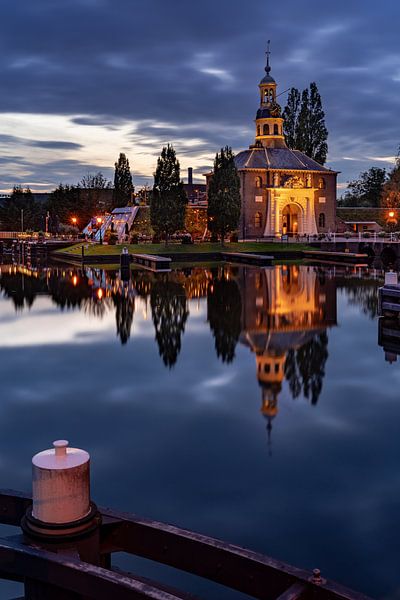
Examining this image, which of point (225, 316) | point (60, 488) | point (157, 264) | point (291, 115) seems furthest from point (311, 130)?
point (60, 488)

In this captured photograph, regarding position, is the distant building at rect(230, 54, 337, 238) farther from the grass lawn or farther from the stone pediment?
the grass lawn

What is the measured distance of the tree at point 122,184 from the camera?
337 ft

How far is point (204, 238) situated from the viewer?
265 feet

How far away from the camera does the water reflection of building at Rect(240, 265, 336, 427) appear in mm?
14944

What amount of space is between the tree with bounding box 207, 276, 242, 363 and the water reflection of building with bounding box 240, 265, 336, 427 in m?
0.38

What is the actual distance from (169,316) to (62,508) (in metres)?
20.6

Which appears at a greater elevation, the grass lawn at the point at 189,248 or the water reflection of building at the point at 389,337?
the grass lawn at the point at 189,248

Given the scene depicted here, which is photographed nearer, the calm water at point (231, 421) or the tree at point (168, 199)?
the calm water at point (231, 421)

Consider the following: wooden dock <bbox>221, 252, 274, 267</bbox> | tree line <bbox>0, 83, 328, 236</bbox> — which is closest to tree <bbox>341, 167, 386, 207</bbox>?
tree line <bbox>0, 83, 328, 236</bbox>

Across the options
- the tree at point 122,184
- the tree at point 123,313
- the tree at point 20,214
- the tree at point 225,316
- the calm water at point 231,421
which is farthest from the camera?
the tree at point 20,214

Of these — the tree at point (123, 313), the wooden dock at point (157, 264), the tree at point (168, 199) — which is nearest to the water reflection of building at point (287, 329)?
the tree at point (123, 313)

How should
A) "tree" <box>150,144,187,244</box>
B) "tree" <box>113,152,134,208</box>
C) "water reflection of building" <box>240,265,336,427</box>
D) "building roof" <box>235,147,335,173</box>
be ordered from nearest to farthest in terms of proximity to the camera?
"water reflection of building" <box>240,265,336,427</box> → "tree" <box>150,144,187,244</box> → "building roof" <box>235,147,335,173</box> → "tree" <box>113,152,134,208</box>

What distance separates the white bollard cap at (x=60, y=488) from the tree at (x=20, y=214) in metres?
116

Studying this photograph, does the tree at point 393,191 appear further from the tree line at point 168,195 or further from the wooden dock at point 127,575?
the wooden dock at point 127,575
